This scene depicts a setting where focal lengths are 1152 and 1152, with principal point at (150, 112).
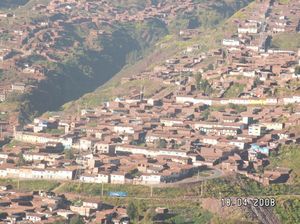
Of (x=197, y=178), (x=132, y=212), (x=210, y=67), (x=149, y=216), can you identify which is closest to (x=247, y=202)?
(x=197, y=178)

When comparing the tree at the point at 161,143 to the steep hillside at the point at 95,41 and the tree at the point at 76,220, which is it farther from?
the steep hillside at the point at 95,41

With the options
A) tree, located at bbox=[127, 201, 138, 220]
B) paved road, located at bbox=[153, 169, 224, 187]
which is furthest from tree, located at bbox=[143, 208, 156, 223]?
paved road, located at bbox=[153, 169, 224, 187]

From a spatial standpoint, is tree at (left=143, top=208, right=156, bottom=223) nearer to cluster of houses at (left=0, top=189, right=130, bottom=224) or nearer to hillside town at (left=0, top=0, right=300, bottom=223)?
cluster of houses at (left=0, top=189, right=130, bottom=224)

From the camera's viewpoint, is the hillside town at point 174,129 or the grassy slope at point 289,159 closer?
the hillside town at point 174,129

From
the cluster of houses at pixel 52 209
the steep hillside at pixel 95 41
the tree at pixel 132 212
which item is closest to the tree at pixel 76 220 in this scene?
the cluster of houses at pixel 52 209

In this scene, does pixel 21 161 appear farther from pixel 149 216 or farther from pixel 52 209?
pixel 149 216
